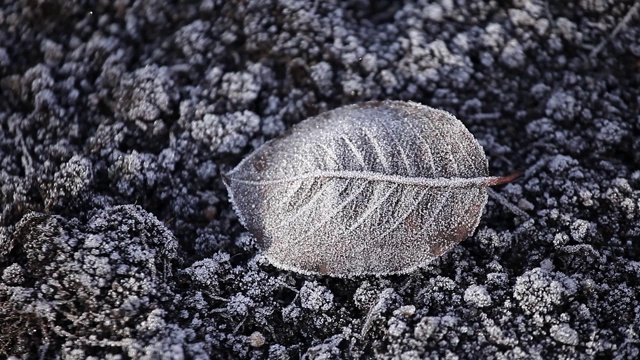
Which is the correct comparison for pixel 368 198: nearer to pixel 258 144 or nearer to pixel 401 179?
pixel 401 179

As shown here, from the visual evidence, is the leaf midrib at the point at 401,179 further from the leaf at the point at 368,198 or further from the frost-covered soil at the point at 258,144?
the frost-covered soil at the point at 258,144

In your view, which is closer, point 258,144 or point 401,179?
point 401,179

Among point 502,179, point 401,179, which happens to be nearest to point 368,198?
point 401,179

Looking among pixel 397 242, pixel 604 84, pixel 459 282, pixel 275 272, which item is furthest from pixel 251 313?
pixel 604 84

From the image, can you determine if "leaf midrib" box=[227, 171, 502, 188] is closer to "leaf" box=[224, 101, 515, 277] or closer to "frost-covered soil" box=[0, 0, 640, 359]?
"leaf" box=[224, 101, 515, 277]
